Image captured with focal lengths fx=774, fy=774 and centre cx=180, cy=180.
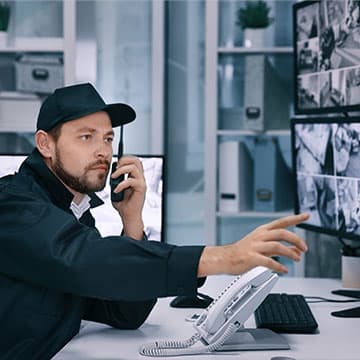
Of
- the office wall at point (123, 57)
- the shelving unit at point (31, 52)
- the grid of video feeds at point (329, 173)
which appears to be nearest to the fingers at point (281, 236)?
the grid of video feeds at point (329, 173)

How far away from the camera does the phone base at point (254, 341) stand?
65.1 inches

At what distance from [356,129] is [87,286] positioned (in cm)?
99

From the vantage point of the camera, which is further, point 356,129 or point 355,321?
point 356,129

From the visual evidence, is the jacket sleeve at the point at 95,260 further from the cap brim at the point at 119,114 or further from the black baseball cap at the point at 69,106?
the cap brim at the point at 119,114

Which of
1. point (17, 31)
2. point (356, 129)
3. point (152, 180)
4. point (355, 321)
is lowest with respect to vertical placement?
point (355, 321)

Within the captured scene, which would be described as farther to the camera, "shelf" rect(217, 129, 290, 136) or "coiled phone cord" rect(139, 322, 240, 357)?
"shelf" rect(217, 129, 290, 136)

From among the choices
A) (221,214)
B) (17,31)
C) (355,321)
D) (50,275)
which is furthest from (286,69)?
(50,275)

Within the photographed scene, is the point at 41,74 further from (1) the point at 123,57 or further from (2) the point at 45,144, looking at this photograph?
(2) the point at 45,144

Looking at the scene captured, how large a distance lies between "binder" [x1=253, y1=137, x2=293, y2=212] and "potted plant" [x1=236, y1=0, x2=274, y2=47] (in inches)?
19.1

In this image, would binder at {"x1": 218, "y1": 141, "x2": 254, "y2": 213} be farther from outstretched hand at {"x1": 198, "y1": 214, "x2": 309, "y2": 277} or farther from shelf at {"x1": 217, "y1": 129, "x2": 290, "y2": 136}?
outstretched hand at {"x1": 198, "y1": 214, "x2": 309, "y2": 277}

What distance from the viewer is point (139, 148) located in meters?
4.25

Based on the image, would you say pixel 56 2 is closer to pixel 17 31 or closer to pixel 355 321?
pixel 17 31

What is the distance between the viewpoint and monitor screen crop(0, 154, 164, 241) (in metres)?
2.30

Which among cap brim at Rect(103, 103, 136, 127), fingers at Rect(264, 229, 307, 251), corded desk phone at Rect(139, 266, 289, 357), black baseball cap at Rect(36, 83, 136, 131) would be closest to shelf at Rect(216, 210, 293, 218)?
cap brim at Rect(103, 103, 136, 127)
